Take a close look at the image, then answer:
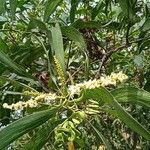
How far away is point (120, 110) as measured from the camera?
1.06 meters

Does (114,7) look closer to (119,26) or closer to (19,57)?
(119,26)

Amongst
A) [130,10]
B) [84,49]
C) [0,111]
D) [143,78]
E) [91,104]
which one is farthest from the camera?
[143,78]

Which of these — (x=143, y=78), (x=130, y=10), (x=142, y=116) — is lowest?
(x=142, y=116)

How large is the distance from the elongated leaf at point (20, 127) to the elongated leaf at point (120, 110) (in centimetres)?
11

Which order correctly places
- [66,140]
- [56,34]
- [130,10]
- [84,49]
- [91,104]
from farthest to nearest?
[130,10] → [84,49] → [56,34] → [91,104] → [66,140]

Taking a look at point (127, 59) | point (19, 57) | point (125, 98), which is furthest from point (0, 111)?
point (125, 98)

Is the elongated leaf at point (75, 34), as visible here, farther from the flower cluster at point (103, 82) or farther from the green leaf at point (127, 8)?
the flower cluster at point (103, 82)

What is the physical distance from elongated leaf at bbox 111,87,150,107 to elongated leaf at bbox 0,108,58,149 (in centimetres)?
17

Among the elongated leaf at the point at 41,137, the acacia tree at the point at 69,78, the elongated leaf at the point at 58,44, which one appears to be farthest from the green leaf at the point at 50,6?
the elongated leaf at the point at 41,137

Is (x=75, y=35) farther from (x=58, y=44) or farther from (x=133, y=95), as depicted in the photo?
(x=133, y=95)

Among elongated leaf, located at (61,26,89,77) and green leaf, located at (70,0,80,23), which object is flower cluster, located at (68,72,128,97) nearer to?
elongated leaf, located at (61,26,89,77)

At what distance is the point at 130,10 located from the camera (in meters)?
1.87

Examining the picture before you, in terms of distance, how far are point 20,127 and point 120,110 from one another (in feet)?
0.79

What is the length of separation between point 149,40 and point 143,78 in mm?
553
